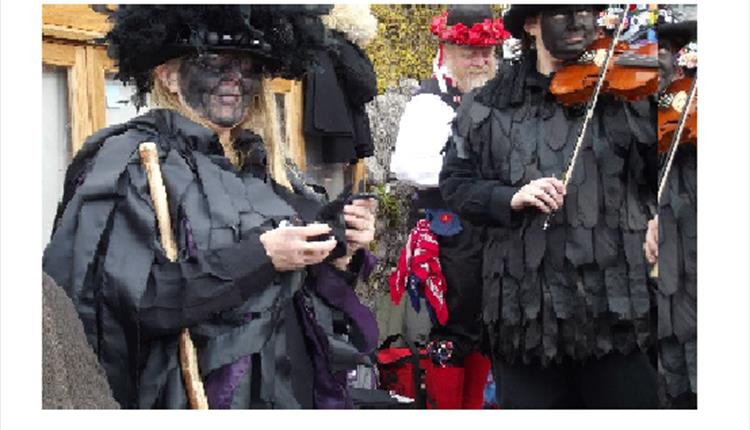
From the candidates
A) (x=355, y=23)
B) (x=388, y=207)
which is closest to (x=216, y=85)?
(x=355, y=23)

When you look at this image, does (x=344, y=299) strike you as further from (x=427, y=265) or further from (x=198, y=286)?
(x=427, y=265)

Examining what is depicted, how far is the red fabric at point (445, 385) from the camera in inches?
165

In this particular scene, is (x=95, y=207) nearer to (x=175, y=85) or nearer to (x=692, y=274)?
(x=175, y=85)

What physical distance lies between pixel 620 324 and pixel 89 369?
1.57 meters

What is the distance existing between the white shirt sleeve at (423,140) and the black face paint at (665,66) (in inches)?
71.6

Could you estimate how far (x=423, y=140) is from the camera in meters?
4.23

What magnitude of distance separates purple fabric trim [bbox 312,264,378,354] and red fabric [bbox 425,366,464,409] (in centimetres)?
182

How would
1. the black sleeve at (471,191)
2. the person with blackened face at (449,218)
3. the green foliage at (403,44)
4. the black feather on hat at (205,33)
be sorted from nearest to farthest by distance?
the black feather on hat at (205,33) → the black sleeve at (471,191) → the person with blackened face at (449,218) → the green foliage at (403,44)

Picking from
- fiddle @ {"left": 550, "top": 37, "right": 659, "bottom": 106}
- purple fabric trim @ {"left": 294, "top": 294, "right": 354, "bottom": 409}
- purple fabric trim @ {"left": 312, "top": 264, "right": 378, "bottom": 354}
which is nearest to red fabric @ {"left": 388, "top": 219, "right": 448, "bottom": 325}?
fiddle @ {"left": 550, "top": 37, "right": 659, "bottom": 106}

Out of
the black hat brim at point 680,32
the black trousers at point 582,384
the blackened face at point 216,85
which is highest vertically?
the black hat brim at point 680,32

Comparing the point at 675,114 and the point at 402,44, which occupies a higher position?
the point at 402,44

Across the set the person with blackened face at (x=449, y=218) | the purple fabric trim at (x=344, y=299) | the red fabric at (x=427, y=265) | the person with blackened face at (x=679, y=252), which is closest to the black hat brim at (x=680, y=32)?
the person with blackened face at (x=679, y=252)

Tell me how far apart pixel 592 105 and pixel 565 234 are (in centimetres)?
33

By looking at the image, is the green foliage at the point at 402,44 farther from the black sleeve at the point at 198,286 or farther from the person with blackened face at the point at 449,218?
the black sleeve at the point at 198,286
